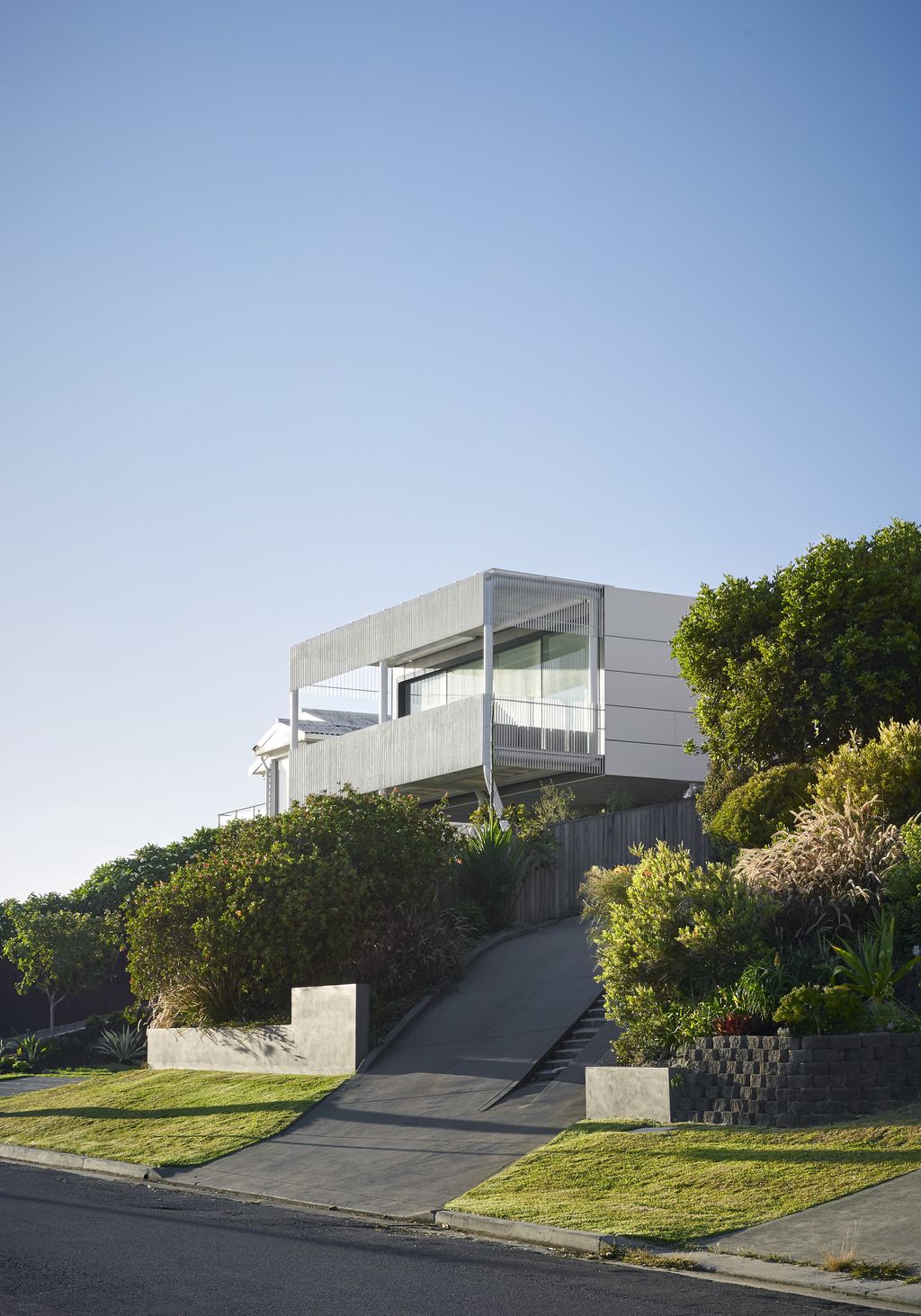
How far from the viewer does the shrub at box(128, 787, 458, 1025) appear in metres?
22.7

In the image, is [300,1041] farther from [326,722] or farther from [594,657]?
[326,722]

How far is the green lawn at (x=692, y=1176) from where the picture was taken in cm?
1137

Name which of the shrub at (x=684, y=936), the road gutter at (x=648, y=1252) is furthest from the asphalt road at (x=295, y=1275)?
the shrub at (x=684, y=936)

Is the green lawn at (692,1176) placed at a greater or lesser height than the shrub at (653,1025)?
lesser

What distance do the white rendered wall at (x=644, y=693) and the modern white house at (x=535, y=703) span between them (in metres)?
0.02

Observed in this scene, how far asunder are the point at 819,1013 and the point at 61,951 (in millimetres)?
22671

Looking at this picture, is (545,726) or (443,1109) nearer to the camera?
(443,1109)

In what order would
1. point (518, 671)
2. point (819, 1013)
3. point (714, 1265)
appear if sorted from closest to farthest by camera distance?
1. point (714, 1265)
2. point (819, 1013)
3. point (518, 671)

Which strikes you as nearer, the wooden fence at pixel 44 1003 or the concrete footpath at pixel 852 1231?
the concrete footpath at pixel 852 1231

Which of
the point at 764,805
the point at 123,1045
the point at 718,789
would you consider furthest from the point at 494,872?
the point at 123,1045

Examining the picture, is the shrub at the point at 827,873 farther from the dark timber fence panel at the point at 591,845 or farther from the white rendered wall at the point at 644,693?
the white rendered wall at the point at 644,693

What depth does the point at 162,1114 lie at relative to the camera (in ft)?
64.7

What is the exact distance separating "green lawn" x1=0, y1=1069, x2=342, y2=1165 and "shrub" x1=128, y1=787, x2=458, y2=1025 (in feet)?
5.50

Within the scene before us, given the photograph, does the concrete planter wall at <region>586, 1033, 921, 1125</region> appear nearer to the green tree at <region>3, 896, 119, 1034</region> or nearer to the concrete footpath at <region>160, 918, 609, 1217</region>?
the concrete footpath at <region>160, 918, 609, 1217</region>
